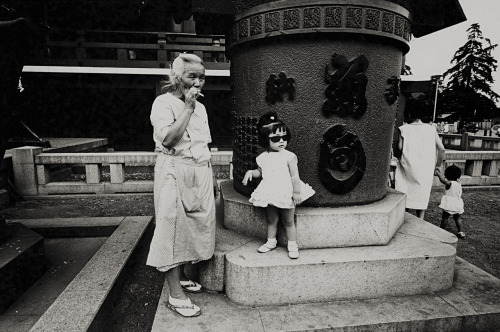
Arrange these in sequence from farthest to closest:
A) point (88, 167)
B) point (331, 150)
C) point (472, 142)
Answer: point (472, 142) → point (88, 167) → point (331, 150)

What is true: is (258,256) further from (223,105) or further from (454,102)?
(454,102)

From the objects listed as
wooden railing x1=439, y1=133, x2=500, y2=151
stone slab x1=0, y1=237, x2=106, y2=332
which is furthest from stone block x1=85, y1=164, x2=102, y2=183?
wooden railing x1=439, y1=133, x2=500, y2=151

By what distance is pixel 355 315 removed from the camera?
2.16 meters

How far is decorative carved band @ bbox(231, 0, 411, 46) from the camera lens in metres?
2.47

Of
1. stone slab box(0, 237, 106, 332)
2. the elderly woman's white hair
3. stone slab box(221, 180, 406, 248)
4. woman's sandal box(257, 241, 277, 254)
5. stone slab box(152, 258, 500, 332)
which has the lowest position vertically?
stone slab box(0, 237, 106, 332)

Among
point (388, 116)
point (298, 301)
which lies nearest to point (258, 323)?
point (298, 301)

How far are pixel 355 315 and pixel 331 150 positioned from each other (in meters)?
1.33

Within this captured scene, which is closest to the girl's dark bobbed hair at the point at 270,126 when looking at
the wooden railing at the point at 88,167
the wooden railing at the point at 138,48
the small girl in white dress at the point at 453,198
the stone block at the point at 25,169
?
the small girl in white dress at the point at 453,198

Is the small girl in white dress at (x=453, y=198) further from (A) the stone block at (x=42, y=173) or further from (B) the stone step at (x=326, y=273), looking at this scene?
(A) the stone block at (x=42, y=173)

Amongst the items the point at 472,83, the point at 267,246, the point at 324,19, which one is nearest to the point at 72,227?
the point at 267,246

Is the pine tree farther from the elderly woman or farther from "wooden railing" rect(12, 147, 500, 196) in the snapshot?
the elderly woman

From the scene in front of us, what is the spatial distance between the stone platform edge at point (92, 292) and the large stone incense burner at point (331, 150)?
0.81 m

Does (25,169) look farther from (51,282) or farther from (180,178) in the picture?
(180,178)

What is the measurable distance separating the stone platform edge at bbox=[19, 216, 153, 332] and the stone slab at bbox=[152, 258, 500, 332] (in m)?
0.46
